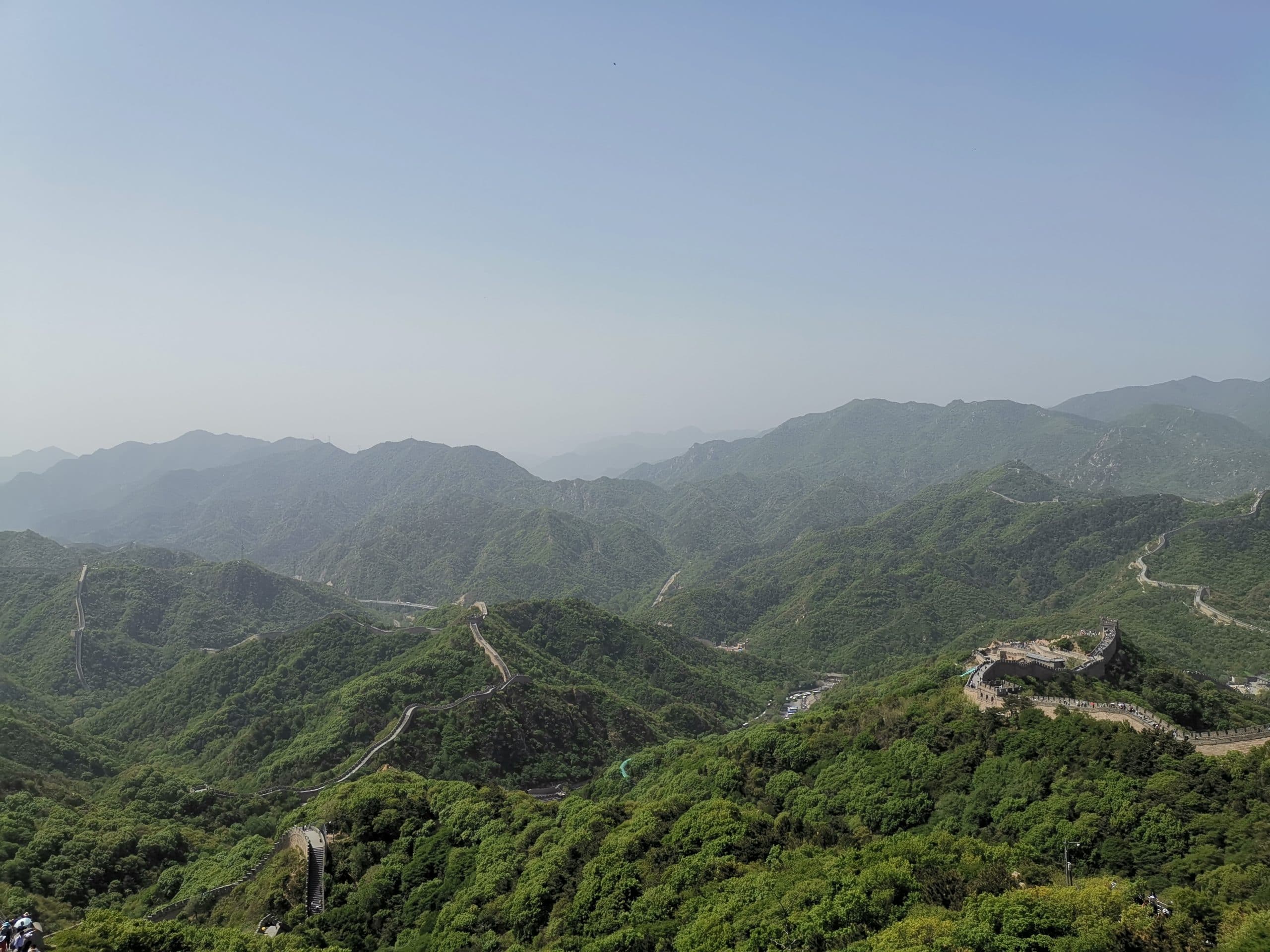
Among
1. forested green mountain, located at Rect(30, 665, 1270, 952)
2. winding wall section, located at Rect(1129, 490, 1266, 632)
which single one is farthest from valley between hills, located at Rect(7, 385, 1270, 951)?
winding wall section, located at Rect(1129, 490, 1266, 632)

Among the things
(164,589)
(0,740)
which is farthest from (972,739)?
(164,589)

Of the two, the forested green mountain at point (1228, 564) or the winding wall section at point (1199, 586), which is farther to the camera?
the forested green mountain at point (1228, 564)

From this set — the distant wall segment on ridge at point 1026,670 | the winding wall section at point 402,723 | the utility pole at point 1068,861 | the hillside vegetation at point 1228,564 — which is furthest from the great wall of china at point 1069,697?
Result: the hillside vegetation at point 1228,564

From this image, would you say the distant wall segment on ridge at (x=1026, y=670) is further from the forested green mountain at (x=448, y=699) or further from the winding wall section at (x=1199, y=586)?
the winding wall section at (x=1199, y=586)

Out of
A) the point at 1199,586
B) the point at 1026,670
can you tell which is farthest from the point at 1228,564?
the point at 1026,670

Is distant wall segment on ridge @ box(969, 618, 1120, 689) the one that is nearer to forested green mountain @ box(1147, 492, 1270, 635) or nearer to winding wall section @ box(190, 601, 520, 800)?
winding wall section @ box(190, 601, 520, 800)

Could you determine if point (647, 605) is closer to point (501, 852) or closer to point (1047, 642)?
point (1047, 642)

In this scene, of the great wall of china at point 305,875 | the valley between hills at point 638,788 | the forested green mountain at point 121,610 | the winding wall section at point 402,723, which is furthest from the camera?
the forested green mountain at point 121,610

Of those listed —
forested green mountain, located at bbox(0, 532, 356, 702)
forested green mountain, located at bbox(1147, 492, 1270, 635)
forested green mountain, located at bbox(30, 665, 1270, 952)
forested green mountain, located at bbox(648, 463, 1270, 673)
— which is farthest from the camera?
forested green mountain, located at bbox(648, 463, 1270, 673)

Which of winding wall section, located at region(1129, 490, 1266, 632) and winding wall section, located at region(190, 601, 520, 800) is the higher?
winding wall section, located at region(1129, 490, 1266, 632)
